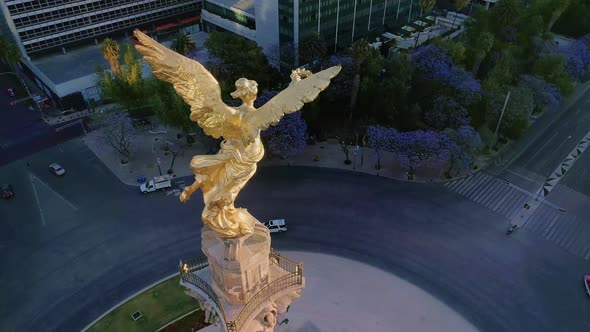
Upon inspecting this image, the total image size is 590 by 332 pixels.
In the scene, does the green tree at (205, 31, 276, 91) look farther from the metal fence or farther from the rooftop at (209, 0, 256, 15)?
the metal fence

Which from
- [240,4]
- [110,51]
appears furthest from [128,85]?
[240,4]

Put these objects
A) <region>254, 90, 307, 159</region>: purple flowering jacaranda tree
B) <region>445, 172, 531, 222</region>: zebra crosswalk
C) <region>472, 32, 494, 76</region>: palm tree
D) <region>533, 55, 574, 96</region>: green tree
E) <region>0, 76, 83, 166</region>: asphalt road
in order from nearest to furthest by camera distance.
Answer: <region>445, 172, 531, 222</region>: zebra crosswalk → <region>254, 90, 307, 159</region>: purple flowering jacaranda tree → <region>0, 76, 83, 166</region>: asphalt road → <region>533, 55, 574, 96</region>: green tree → <region>472, 32, 494, 76</region>: palm tree

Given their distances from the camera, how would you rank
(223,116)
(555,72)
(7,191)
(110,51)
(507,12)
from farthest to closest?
(507,12), (555,72), (110,51), (7,191), (223,116)

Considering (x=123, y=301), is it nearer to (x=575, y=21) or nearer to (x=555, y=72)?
(x=555, y=72)

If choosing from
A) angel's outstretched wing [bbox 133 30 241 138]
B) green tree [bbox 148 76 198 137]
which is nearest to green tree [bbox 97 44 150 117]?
green tree [bbox 148 76 198 137]

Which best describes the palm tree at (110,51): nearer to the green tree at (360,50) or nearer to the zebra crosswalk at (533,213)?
the green tree at (360,50)

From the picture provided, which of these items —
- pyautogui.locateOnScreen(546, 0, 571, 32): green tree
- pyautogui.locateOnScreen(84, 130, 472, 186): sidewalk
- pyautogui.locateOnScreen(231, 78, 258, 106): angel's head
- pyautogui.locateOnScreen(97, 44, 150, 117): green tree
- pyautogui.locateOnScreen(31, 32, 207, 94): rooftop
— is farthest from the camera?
pyautogui.locateOnScreen(546, 0, 571, 32): green tree

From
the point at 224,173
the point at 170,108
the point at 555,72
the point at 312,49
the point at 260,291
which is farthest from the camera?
the point at 312,49
